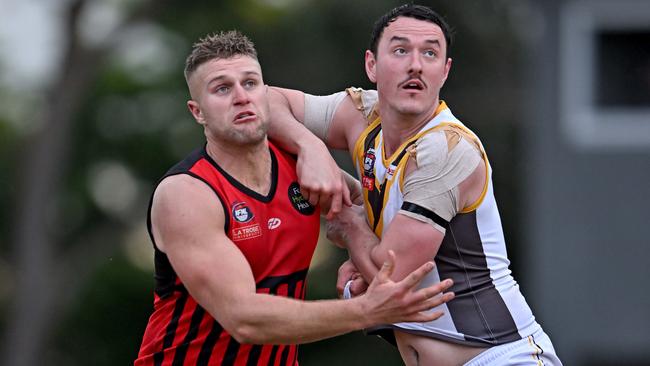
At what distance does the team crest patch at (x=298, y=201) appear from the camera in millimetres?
6898

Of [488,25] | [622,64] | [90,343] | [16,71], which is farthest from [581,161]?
[16,71]

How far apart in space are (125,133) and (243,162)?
64.5 ft

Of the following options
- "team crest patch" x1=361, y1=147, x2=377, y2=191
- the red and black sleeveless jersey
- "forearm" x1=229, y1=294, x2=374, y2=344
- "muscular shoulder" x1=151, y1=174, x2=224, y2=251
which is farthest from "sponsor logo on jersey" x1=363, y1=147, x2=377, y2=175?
"forearm" x1=229, y1=294, x2=374, y2=344

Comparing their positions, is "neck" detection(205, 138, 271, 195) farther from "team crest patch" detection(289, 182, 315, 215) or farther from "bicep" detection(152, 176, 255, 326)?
"bicep" detection(152, 176, 255, 326)

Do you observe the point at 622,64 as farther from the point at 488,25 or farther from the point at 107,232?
the point at 107,232

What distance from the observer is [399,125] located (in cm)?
665

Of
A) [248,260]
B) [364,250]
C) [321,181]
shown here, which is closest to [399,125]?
[321,181]

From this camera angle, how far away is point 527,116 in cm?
2089

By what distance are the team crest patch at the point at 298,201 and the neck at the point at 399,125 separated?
501mm

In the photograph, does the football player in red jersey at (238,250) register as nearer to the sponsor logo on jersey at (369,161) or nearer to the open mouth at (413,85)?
the sponsor logo on jersey at (369,161)

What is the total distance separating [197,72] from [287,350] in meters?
1.47

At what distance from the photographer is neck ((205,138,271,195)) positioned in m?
6.74

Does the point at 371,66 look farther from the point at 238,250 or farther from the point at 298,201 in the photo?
the point at 238,250

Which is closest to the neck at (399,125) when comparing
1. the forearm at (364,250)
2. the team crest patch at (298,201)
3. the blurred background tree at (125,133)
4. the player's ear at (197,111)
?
the forearm at (364,250)
